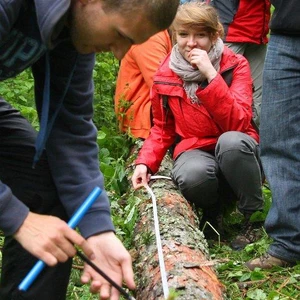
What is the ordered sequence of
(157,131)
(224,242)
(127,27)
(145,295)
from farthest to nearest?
(157,131), (224,242), (145,295), (127,27)

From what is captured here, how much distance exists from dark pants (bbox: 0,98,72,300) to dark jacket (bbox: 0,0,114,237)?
5 cm

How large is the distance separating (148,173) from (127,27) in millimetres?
2637

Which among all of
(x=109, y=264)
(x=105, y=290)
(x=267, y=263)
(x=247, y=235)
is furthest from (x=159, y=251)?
(x=247, y=235)

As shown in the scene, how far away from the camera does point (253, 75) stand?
5.96 metres

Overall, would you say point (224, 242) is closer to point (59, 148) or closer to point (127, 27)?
point (59, 148)

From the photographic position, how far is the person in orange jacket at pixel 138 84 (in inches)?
225

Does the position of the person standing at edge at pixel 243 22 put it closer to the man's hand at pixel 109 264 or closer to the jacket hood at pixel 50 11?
the man's hand at pixel 109 264

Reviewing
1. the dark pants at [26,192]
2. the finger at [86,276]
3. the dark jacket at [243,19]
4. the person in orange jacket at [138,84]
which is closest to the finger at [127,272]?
the finger at [86,276]

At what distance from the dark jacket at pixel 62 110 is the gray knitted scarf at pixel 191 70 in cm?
193

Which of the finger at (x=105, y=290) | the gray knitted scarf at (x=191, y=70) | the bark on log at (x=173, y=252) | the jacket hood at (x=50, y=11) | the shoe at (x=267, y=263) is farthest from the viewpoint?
the gray knitted scarf at (x=191, y=70)

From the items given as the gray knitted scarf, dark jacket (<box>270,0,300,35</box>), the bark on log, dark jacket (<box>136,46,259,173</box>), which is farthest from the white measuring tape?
dark jacket (<box>270,0,300,35</box>)

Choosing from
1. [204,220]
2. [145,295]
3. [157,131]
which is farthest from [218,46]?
[145,295]

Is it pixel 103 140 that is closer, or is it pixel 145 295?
pixel 145 295

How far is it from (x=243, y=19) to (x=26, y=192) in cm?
360
